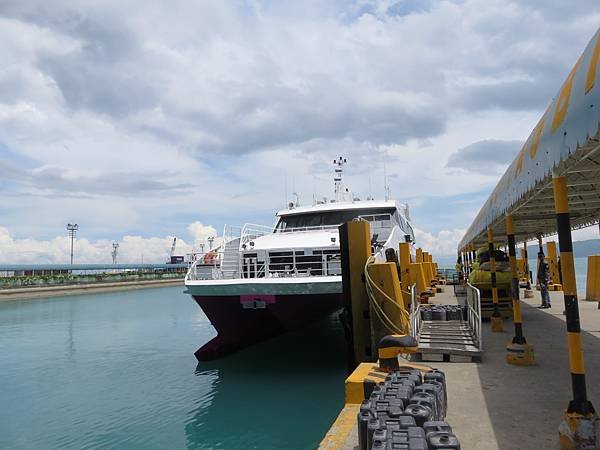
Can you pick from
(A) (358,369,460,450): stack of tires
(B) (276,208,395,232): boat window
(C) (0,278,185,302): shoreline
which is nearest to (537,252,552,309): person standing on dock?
(B) (276,208,395,232): boat window

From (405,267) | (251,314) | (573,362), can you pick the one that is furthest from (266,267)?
(573,362)

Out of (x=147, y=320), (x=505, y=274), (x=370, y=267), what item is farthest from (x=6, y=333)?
(x=505, y=274)

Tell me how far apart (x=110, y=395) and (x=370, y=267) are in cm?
701

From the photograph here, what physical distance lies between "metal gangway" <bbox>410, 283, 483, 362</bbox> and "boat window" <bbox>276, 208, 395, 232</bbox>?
6.33 meters

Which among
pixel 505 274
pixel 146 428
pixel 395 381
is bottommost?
pixel 146 428

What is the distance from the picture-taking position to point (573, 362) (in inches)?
151

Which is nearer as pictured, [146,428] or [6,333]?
[146,428]

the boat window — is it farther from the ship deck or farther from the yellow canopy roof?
the yellow canopy roof

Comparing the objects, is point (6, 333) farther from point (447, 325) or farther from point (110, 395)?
point (447, 325)

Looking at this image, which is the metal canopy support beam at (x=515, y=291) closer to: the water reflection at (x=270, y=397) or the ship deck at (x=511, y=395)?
the ship deck at (x=511, y=395)

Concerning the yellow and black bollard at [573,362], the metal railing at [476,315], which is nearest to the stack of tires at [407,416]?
the yellow and black bollard at [573,362]

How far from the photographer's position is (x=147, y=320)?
25266 millimetres

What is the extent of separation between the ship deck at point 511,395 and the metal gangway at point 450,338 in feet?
0.60

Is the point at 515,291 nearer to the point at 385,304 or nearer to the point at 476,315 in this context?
the point at 476,315
